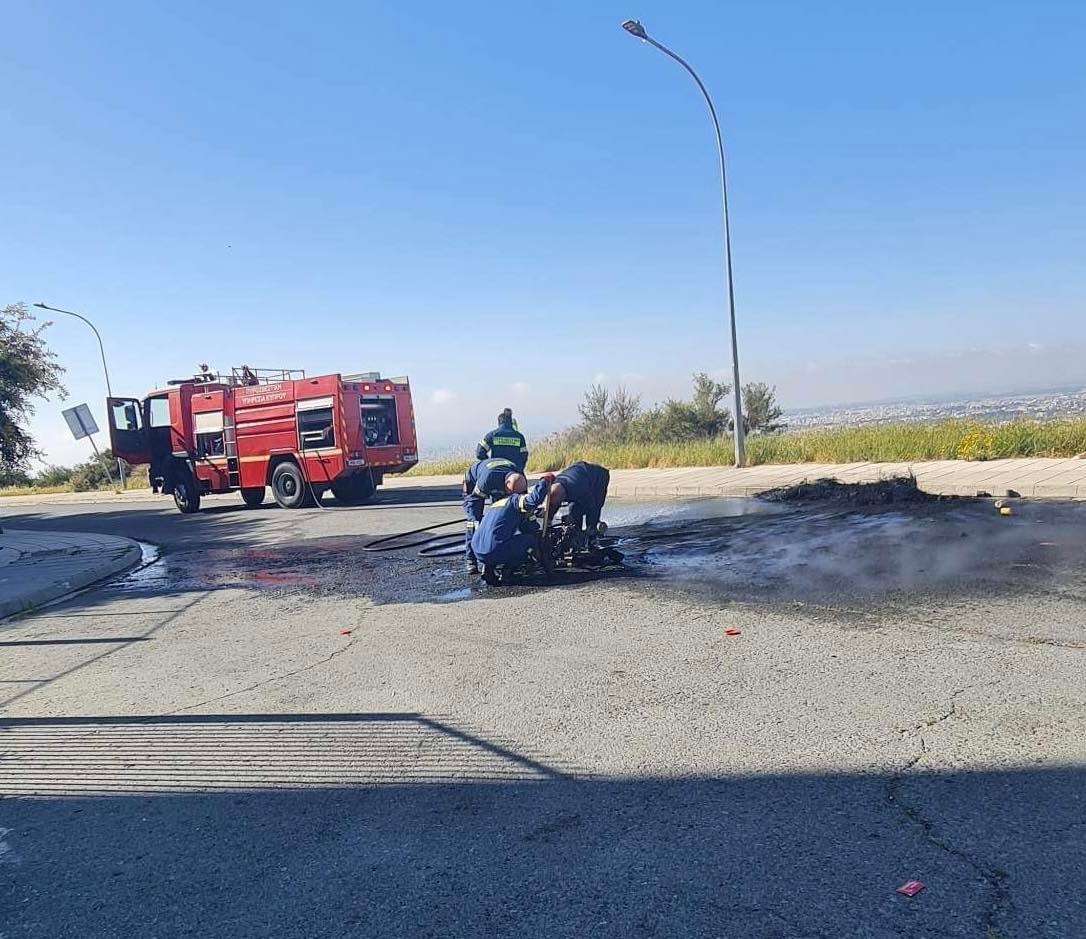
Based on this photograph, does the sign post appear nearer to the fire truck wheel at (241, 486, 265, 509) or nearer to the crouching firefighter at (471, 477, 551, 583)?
the fire truck wheel at (241, 486, 265, 509)

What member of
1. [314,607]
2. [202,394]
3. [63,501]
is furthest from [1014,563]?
[63,501]

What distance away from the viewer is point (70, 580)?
35.1 ft

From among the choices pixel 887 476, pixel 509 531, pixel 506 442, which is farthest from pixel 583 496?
pixel 887 476

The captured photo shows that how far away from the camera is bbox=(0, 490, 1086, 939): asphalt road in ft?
9.42

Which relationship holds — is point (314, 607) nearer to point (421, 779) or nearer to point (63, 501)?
point (421, 779)

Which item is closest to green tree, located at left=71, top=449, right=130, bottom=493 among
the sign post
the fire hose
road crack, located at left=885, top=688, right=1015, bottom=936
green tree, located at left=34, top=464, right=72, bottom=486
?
green tree, located at left=34, top=464, right=72, bottom=486

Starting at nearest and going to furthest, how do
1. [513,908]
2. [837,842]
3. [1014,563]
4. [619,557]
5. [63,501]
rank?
1. [513,908]
2. [837,842]
3. [1014,563]
4. [619,557]
5. [63,501]

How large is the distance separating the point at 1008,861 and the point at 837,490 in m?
10.6

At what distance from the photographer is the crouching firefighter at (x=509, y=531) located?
830 centimetres

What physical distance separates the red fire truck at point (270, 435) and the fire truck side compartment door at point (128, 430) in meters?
0.03

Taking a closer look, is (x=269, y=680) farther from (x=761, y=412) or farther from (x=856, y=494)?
(x=761, y=412)

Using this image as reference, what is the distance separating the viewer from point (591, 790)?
368 cm

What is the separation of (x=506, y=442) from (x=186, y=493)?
13.4 m

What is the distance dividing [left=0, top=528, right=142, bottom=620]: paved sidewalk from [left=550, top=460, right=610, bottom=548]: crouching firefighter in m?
6.21
